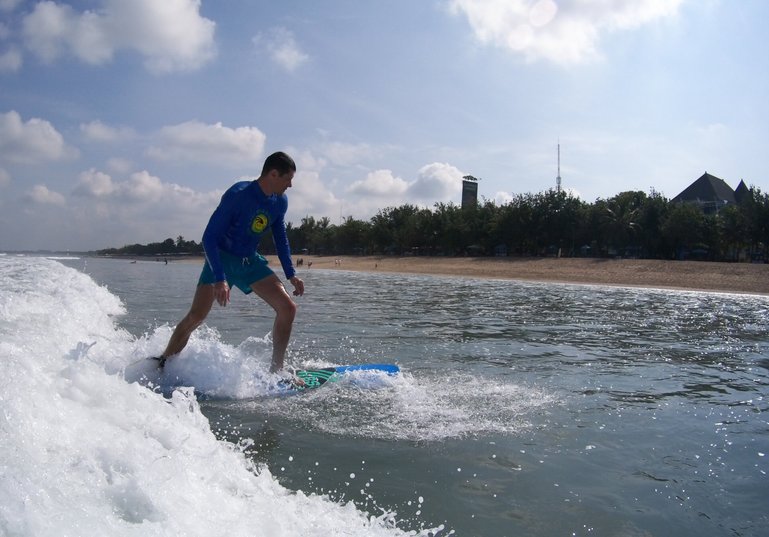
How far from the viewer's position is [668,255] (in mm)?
55719

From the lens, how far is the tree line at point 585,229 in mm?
51250

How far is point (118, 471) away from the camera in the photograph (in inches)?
77.5

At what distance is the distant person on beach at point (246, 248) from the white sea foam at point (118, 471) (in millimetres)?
2140

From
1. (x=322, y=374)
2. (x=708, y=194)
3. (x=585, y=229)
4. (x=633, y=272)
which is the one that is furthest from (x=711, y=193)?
(x=322, y=374)

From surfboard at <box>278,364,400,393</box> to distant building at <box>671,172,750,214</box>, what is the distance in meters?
74.5

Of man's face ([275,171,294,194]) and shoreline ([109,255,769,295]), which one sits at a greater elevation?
man's face ([275,171,294,194])

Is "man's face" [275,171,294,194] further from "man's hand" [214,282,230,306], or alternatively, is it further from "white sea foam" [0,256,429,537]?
"white sea foam" [0,256,429,537]

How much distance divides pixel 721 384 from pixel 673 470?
2.95 m

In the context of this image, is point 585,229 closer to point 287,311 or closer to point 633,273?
point 633,273

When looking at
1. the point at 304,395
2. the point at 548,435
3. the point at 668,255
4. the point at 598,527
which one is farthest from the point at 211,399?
the point at 668,255

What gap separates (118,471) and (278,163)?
3.65m

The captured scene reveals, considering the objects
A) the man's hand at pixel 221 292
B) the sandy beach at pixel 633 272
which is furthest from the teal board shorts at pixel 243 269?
the sandy beach at pixel 633 272

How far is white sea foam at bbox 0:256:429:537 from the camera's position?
1.67 metres

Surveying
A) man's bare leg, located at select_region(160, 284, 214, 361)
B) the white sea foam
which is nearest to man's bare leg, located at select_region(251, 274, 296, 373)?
man's bare leg, located at select_region(160, 284, 214, 361)
